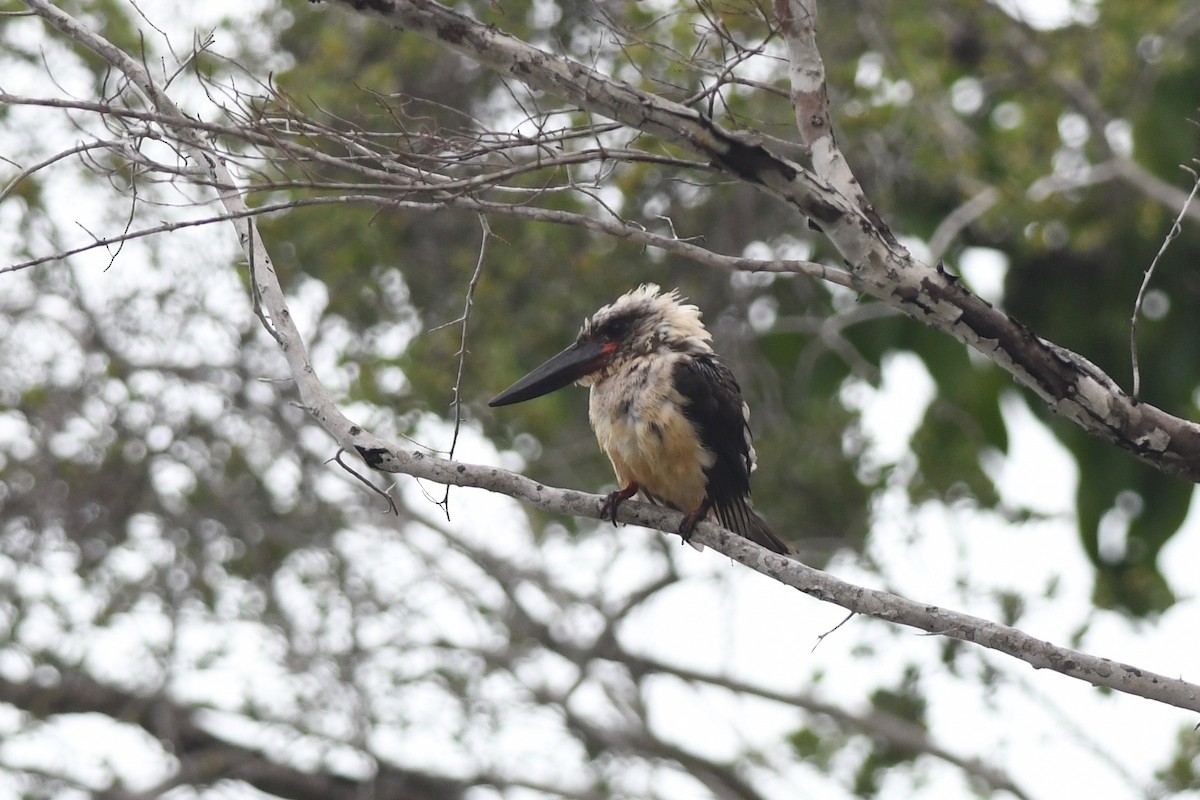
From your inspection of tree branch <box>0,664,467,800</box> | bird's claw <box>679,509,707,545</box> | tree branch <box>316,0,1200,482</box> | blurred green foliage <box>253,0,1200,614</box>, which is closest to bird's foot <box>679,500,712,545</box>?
bird's claw <box>679,509,707,545</box>

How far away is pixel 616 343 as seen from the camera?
4652 millimetres

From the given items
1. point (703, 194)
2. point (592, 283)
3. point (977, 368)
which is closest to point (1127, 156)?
point (977, 368)

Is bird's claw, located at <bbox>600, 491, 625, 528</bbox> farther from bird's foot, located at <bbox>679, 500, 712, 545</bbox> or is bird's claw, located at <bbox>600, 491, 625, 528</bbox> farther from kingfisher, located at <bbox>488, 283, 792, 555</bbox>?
bird's foot, located at <bbox>679, 500, 712, 545</bbox>

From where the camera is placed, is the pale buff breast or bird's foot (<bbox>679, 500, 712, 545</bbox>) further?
Result: the pale buff breast

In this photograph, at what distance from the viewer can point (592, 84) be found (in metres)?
2.89

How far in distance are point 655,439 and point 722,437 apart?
0.78 ft

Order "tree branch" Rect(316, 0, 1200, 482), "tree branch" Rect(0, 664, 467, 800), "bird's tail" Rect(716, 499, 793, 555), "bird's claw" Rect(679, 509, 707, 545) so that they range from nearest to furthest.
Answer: "tree branch" Rect(316, 0, 1200, 482) → "bird's claw" Rect(679, 509, 707, 545) → "bird's tail" Rect(716, 499, 793, 555) → "tree branch" Rect(0, 664, 467, 800)

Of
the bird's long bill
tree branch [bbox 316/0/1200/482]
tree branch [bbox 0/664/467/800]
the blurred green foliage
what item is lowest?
tree branch [bbox 316/0/1200/482]

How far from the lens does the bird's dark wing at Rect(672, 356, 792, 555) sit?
4309 millimetres

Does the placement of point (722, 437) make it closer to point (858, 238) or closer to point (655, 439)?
point (655, 439)

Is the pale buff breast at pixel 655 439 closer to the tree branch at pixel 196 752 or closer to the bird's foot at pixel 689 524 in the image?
the bird's foot at pixel 689 524

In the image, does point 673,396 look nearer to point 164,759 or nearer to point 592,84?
point 592,84

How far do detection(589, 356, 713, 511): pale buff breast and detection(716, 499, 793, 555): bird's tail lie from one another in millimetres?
116

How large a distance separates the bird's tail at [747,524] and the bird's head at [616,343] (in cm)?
50
